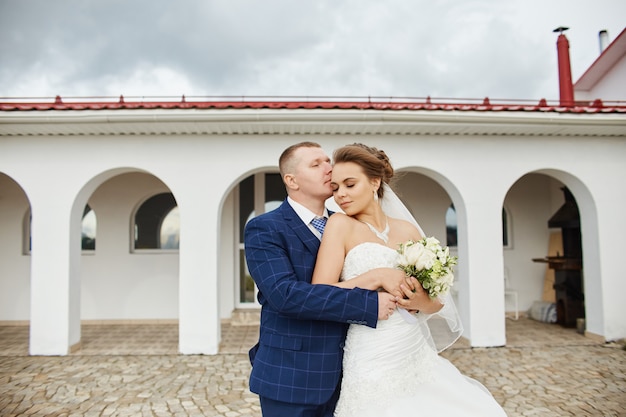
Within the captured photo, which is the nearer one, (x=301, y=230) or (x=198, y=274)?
(x=301, y=230)

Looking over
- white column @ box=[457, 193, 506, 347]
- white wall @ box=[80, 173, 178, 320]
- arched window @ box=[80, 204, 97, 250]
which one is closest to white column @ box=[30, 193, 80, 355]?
white wall @ box=[80, 173, 178, 320]

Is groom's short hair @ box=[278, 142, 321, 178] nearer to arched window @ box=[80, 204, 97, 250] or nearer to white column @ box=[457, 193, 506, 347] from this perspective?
white column @ box=[457, 193, 506, 347]

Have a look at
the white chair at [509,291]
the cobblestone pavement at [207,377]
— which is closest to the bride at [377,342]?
the cobblestone pavement at [207,377]

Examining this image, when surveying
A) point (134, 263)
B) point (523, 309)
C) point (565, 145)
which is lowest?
point (523, 309)

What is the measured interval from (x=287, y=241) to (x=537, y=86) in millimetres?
43955

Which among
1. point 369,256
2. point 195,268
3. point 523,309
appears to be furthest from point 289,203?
point 523,309

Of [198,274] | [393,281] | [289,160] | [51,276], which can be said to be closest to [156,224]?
[51,276]

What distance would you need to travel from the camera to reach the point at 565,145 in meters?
6.82

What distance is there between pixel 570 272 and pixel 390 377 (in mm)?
7545

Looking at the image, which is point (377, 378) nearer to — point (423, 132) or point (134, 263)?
point (423, 132)

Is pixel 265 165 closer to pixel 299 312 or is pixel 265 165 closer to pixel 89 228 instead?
pixel 299 312

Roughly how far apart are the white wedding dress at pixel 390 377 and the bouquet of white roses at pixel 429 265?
0.18 metres

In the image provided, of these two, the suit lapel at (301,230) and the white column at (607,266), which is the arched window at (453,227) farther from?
the suit lapel at (301,230)

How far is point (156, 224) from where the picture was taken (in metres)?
9.13
